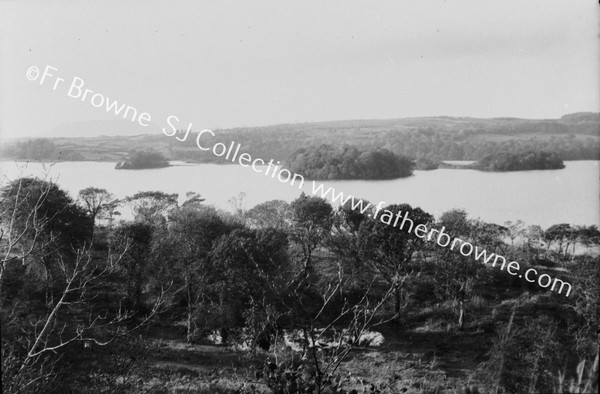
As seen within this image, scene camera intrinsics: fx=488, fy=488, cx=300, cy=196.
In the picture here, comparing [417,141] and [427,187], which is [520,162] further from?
[417,141]

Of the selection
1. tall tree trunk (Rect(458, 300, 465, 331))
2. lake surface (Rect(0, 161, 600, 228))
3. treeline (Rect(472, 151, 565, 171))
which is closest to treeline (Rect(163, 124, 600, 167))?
treeline (Rect(472, 151, 565, 171))

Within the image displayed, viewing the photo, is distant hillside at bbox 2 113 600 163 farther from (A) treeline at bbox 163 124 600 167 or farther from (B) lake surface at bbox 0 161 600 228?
(B) lake surface at bbox 0 161 600 228

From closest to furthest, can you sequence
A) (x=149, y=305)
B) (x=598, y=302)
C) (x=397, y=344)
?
(x=598, y=302) < (x=397, y=344) < (x=149, y=305)

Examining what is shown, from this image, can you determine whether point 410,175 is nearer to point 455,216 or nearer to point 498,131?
point 455,216

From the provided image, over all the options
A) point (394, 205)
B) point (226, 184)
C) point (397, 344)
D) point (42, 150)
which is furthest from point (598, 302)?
point (42, 150)

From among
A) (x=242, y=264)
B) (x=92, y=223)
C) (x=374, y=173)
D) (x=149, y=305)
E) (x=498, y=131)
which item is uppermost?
(x=498, y=131)
